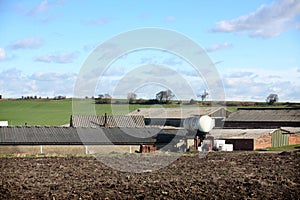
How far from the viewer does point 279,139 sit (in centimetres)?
5759

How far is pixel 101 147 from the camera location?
45781mm

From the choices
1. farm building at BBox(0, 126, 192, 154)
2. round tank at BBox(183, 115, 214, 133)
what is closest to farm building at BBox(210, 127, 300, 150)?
round tank at BBox(183, 115, 214, 133)

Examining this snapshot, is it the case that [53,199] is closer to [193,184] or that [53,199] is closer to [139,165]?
[193,184]

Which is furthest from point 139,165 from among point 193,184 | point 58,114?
point 58,114

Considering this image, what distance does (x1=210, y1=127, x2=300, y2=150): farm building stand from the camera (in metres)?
52.8

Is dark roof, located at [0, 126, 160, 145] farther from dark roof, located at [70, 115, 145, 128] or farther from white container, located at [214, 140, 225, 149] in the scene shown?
dark roof, located at [70, 115, 145, 128]

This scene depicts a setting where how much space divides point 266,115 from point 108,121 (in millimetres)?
23181

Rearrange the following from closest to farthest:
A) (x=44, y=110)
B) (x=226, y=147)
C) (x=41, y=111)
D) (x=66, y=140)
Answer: (x=66, y=140) < (x=226, y=147) < (x=41, y=111) < (x=44, y=110)

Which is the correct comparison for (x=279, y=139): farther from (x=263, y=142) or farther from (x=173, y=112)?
(x=173, y=112)

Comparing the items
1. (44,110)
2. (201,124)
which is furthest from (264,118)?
(44,110)

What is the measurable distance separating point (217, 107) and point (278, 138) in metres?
19.6

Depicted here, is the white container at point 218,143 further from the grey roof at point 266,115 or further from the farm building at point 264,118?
the grey roof at point 266,115

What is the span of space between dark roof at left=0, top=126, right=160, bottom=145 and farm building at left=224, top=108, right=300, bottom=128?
75.8ft

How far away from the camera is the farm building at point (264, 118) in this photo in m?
70.2
